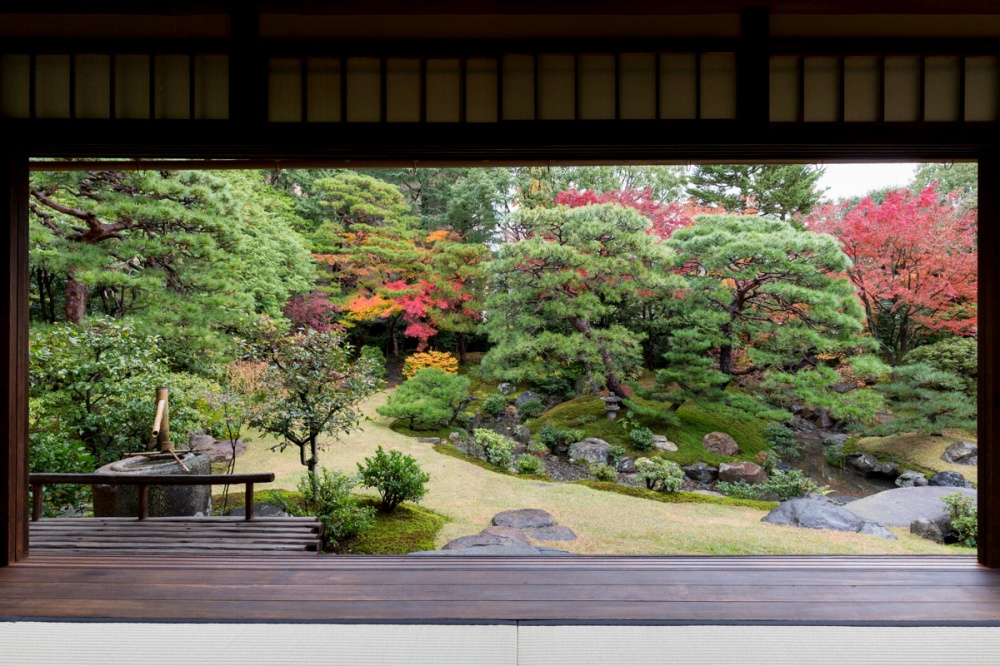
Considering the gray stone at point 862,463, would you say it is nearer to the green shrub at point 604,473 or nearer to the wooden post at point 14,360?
the green shrub at point 604,473

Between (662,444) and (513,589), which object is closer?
(513,589)

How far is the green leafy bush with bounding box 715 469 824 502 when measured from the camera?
584 centimetres

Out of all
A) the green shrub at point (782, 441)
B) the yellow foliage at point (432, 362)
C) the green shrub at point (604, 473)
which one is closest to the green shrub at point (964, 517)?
the green shrub at point (782, 441)

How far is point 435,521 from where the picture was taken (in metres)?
4.76

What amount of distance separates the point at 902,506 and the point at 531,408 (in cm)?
422

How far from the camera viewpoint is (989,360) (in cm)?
210

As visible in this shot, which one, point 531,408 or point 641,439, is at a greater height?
point 531,408

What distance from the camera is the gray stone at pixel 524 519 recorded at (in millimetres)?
4699

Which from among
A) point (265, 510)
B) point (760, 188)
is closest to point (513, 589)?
point (265, 510)

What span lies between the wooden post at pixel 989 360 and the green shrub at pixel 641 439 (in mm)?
4433

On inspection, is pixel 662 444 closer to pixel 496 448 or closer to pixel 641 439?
pixel 641 439

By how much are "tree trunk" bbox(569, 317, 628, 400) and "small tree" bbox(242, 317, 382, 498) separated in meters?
3.15

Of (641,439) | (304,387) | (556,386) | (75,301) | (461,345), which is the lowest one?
(641,439)

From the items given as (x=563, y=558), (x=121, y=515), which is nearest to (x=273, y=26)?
(x=563, y=558)
